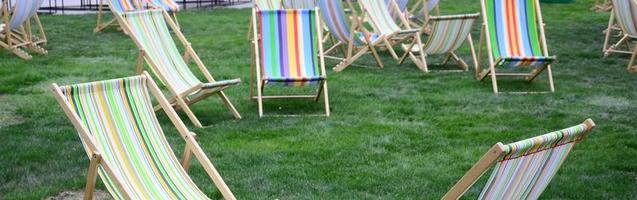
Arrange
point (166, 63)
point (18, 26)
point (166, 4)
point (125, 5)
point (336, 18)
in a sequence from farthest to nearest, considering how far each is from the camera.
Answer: point (166, 4)
point (125, 5)
point (18, 26)
point (336, 18)
point (166, 63)

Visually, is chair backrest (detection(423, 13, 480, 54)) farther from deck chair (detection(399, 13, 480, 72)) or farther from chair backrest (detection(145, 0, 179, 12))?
chair backrest (detection(145, 0, 179, 12))

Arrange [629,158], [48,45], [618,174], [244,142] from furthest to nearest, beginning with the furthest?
1. [48,45]
2. [244,142]
3. [629,158]
4. [618,174]

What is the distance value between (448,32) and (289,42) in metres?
2.15

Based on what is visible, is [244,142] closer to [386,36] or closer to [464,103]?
[464,103]

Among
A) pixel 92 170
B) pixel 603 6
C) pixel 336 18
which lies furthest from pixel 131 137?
pixel 603 6

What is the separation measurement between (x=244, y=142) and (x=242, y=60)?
418 cm

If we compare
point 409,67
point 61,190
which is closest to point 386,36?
point 409,67

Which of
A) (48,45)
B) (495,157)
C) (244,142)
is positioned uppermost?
(495,157)

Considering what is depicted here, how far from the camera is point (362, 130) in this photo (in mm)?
7375

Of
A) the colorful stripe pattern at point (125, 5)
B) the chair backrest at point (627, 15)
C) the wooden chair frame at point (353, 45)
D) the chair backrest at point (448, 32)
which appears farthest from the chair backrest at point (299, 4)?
the chair backrest at point (627, 15)

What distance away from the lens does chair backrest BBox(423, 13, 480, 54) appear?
10000 millimetres

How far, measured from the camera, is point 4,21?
11.0m

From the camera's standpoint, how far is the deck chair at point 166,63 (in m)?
7.47

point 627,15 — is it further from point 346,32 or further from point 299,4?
point 299,4
